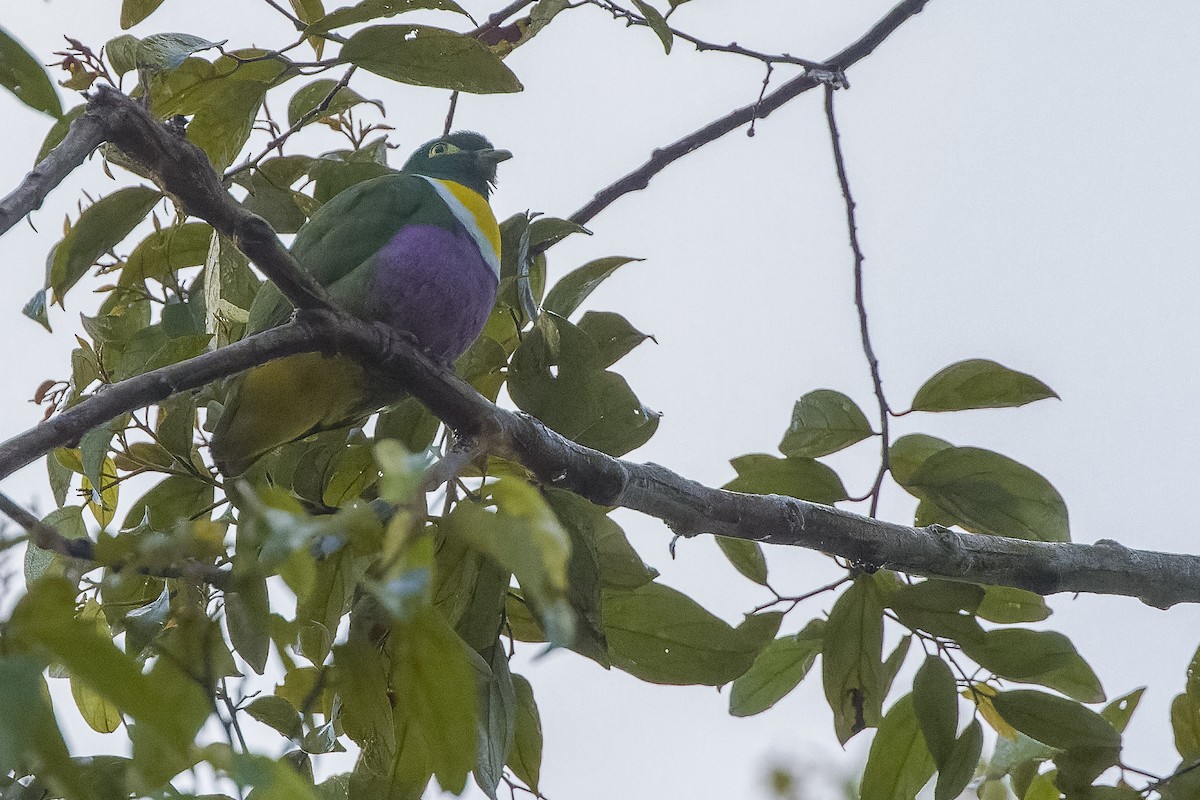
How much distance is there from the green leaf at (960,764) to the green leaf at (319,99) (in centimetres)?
164

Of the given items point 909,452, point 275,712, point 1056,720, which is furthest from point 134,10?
point 1056,720

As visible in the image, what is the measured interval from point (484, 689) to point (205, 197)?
77 cm

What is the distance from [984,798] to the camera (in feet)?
6.82

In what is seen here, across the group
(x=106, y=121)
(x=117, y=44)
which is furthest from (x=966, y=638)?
(x=117, y=44)

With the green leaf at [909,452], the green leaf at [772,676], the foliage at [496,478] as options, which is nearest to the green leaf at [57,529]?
the foliage at [496,478]

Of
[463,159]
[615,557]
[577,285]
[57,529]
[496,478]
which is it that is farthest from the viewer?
[463,159]

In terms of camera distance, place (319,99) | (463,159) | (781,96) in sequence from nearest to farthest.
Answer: (319,99), (781,96), (463,159)

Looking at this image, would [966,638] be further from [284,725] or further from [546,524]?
[546,524]

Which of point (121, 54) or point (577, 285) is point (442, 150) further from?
→ point (121, 54)

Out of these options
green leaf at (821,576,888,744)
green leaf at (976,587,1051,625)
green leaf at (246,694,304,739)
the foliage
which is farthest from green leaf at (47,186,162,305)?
green leaf at (976,587,1051,625)

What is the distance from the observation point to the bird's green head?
295 cm

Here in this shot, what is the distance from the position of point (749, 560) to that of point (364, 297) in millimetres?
878

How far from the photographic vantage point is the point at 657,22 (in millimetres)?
2076

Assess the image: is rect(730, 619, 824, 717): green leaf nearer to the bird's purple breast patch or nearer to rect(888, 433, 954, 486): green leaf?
rect(888, 433, 954, 486): green leaf
